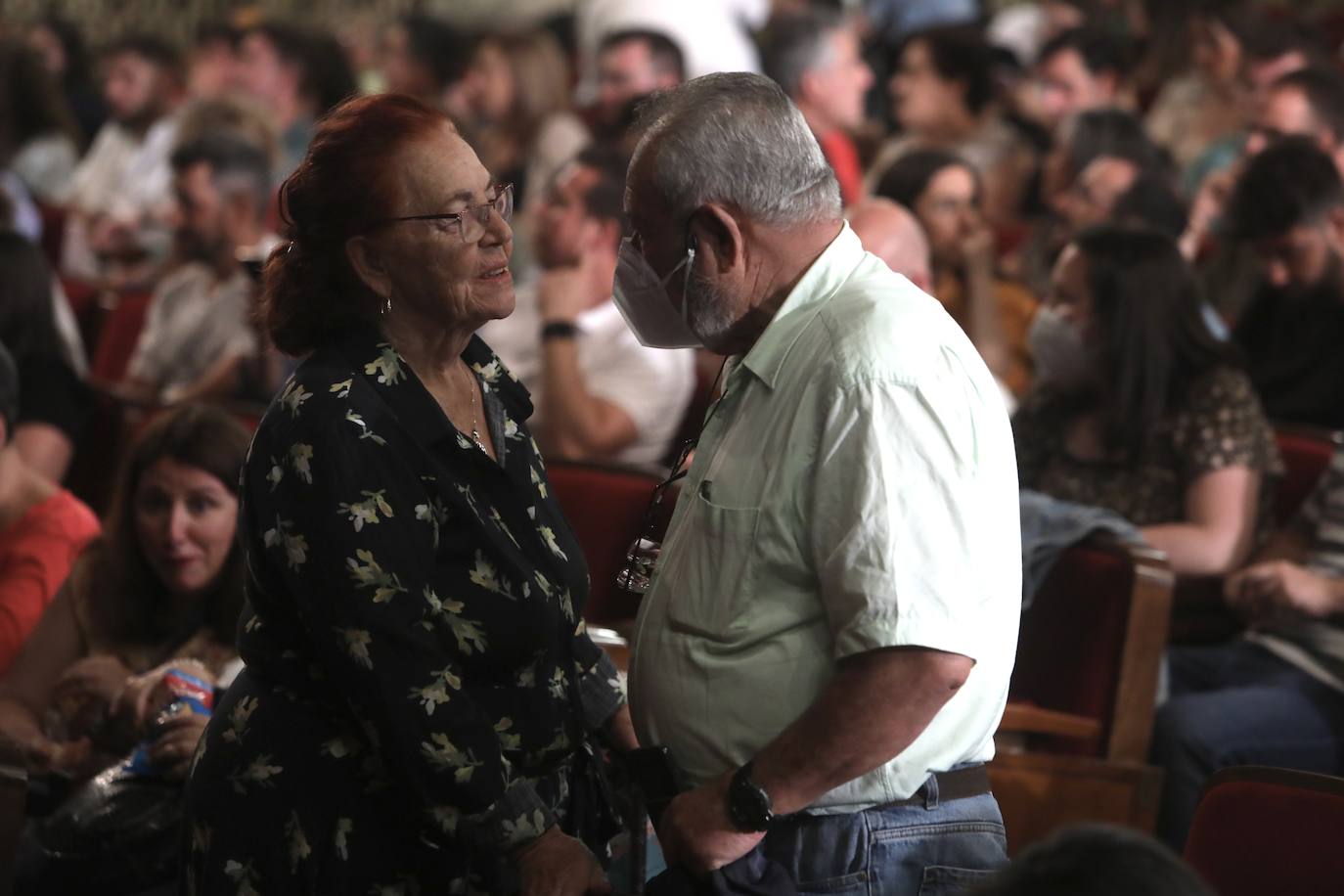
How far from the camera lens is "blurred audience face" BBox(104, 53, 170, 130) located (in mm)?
7789

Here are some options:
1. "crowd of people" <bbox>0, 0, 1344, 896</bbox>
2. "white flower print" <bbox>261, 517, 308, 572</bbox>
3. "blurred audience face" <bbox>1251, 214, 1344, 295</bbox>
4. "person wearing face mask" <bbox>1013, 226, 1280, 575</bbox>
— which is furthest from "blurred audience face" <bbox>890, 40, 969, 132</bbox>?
"white flower print" <bbox>261, 517, 308, 572</bbox>

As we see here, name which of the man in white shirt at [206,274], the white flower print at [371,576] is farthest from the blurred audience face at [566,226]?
the white flower print at [371,576]

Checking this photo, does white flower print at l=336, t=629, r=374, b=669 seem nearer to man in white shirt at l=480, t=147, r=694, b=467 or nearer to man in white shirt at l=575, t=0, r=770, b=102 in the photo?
man in white shirt at l=480, t=147, r=694, b=467

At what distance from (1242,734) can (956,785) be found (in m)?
1.39

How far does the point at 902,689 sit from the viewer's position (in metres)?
1.49

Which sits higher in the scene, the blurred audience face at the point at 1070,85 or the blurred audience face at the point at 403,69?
the blurred audience face at the point at 1070,85

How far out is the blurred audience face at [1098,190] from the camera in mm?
4434

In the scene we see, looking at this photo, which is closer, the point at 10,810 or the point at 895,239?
the point at 10,810

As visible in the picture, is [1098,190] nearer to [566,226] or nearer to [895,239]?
[895,239]

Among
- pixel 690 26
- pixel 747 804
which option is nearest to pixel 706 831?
pixel 747 804

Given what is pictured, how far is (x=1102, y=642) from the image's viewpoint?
2.67 meters

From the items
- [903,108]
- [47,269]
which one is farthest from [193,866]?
[903,108]

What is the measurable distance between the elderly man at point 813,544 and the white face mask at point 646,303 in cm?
3

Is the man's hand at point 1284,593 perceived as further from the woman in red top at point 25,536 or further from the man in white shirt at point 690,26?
the man in white shirt at point 690,26
